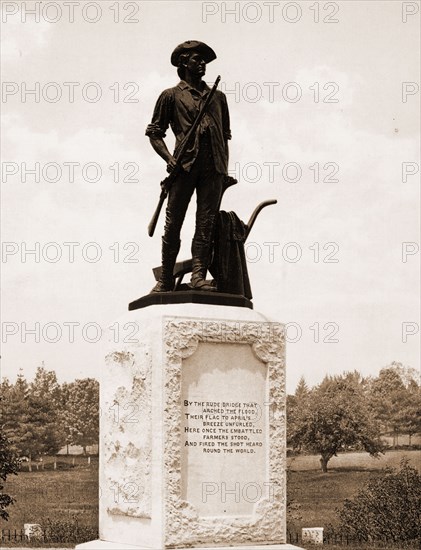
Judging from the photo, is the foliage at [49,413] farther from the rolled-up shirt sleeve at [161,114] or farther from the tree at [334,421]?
the rolled-up shirt sleeve at [161,114]

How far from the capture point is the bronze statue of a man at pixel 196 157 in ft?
34.3

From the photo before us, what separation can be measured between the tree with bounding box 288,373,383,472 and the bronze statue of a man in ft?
93.5

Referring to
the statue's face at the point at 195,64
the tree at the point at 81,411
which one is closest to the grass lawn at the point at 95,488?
the tree at the point at 81,411

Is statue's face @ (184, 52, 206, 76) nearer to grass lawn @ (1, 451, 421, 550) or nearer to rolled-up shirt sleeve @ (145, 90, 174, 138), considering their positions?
rolled-up shirt sleeve @ (145, 90, 174, 138)

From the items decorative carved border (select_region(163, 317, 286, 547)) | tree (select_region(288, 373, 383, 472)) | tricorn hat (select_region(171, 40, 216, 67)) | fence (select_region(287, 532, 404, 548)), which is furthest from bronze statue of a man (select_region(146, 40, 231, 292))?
tree (select_region(288, 373, 383, 472))

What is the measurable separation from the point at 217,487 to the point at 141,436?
2.98 ft

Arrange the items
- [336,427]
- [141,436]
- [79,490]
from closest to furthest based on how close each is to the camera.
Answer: [141,436]
[79,490]
[336,427]

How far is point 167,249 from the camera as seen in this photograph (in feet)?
34.8

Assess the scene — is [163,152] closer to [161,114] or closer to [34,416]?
[161,114]

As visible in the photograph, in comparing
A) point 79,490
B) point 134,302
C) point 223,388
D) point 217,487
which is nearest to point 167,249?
point 134,302

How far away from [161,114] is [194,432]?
3355mm

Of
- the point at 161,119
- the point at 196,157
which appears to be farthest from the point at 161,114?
the point at 196,157

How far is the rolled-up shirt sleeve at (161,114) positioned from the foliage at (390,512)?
18118mm

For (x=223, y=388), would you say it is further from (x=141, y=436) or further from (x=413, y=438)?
(x=413, y=438)
